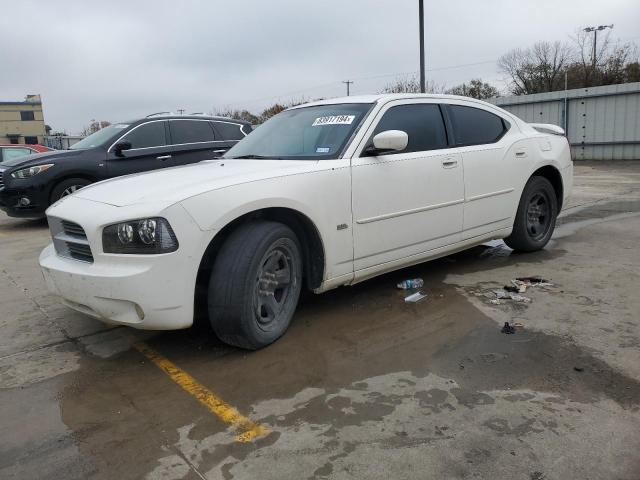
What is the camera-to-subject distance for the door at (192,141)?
343 inches

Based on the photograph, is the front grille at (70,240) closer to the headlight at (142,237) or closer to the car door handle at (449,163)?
the headlight at (142,237)

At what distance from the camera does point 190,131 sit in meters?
8.95

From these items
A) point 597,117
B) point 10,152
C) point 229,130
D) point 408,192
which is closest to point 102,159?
point 229,130

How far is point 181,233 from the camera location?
9.94ft

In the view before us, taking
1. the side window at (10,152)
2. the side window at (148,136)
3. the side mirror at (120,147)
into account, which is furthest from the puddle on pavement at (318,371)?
the side window at (10,152)

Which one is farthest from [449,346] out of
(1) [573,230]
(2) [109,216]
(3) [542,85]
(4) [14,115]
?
(4) [14,115]

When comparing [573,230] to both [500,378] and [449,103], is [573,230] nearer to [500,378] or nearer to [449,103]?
[449,103]

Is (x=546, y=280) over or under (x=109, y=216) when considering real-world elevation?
under

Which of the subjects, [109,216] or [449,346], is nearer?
[109,216]

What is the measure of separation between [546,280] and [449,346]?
1.76m

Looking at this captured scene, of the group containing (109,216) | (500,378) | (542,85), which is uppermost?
(542,85)

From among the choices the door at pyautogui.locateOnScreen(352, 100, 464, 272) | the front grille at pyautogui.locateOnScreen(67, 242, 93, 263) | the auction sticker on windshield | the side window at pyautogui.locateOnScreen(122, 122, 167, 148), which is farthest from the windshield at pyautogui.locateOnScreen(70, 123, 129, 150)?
the door at pyautogui.locateOnScreen(352, 100, 464, 272)

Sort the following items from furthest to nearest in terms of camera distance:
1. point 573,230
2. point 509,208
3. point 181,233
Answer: point 573,230 < point 509,208 < point 181,233

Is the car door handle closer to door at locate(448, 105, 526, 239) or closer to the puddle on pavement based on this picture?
door at locate(448, 105, 526, 239)
